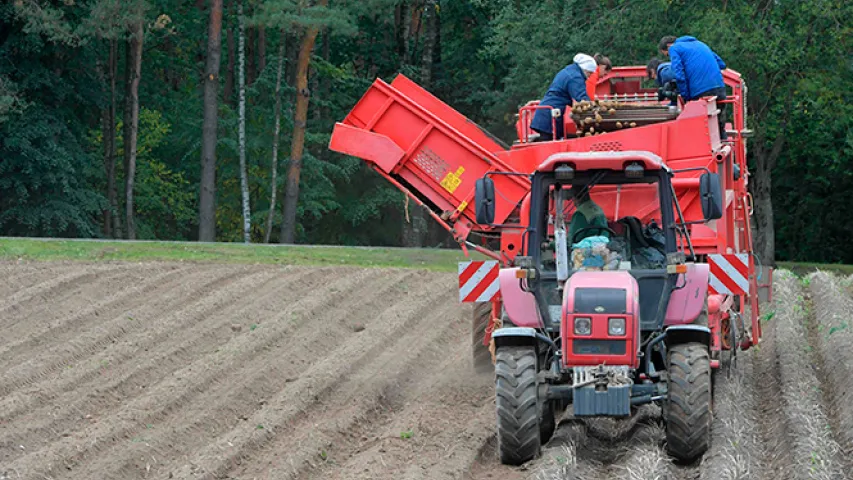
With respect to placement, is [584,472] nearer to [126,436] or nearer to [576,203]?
[576,203]

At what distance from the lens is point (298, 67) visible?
124 feet

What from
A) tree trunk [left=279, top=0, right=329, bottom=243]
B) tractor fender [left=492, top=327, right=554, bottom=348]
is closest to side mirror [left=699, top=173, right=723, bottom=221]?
tractor fender [left=492, top=327, right=554, bottom=348]

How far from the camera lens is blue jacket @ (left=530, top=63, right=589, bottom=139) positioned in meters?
13.5

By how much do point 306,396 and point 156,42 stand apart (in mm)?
31130

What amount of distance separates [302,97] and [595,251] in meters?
27.6

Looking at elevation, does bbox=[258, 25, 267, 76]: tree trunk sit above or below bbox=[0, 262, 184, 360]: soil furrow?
above

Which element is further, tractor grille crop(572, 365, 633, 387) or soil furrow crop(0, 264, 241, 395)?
soil furrow crop(0, 264, 241, 395)

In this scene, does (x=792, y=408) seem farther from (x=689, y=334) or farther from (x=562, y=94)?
(x=562, y=94)

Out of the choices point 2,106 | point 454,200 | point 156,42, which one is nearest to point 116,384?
point 454,200

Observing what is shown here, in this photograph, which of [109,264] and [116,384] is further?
[109,264]

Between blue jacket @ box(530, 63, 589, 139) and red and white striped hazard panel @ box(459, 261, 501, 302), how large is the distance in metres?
1.79

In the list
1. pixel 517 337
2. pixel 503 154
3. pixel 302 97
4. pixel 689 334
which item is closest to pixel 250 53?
pixel 302 97

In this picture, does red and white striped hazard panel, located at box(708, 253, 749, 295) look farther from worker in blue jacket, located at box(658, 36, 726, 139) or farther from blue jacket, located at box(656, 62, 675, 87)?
blue jacket, located at box(656, 62, 675, 87)

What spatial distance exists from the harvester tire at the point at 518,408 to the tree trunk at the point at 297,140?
27.7 meters
